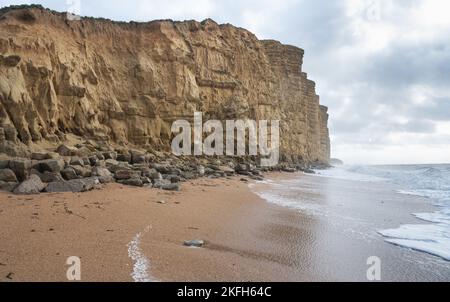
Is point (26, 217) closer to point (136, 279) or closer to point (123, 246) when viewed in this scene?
point (123, 246)

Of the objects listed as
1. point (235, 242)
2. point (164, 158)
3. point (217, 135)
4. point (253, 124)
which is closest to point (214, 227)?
point (235, 242)

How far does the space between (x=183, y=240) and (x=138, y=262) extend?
4.03ft

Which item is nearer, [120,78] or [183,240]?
[183,240]

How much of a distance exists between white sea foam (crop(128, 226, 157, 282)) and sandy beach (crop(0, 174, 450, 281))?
1cm

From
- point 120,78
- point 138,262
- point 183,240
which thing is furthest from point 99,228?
point 120,78

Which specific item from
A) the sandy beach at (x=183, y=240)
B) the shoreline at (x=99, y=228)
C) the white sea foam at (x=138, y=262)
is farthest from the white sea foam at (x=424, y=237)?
the white sea foam at (x=138, y=262)

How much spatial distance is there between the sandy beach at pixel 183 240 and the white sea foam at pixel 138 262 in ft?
0.04

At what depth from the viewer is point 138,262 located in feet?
11.9

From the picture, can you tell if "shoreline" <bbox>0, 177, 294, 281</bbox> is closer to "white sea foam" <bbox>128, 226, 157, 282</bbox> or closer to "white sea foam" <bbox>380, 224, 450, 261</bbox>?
"white sea foam" <bbox>128, 226, 157, 282</bbox>

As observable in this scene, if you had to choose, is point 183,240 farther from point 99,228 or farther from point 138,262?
point 99,228

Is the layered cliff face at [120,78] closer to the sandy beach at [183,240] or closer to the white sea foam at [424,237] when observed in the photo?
the sandy beach at [183,240]

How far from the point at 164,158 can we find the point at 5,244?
13.4m

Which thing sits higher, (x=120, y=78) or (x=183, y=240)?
(x=120, y=78)

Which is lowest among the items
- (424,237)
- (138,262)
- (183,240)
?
(424,237)
